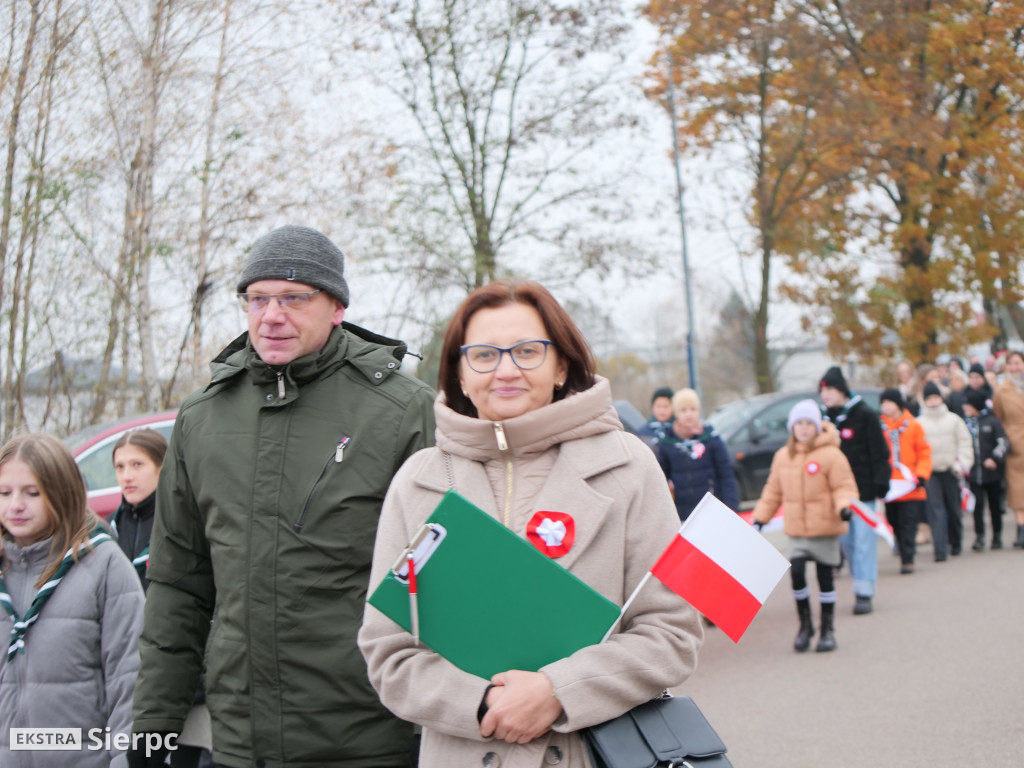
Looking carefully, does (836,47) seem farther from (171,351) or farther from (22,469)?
(22,469)

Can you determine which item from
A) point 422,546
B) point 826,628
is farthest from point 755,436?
point 422,546

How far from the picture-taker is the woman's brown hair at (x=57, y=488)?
381cm

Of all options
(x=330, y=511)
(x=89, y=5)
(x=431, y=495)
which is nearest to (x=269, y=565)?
(x=330, y=511)

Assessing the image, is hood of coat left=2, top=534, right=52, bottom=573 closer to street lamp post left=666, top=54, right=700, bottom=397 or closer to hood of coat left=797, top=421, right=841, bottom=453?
hood of coat left=797, top=421, right=841, bottom=453

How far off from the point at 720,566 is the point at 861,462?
24.4ft

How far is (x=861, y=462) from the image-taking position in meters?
9.32

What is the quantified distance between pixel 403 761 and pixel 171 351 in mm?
11584

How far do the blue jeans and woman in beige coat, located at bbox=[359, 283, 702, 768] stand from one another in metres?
7.10

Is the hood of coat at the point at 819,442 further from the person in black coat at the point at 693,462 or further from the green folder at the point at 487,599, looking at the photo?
the green folder at the point at 487,599

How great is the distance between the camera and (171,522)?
120 inches

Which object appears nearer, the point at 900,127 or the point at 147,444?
the point at 147,444

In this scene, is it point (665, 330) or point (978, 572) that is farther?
point (665, 330)

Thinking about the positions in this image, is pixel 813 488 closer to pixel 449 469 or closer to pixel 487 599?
pixel 449 469

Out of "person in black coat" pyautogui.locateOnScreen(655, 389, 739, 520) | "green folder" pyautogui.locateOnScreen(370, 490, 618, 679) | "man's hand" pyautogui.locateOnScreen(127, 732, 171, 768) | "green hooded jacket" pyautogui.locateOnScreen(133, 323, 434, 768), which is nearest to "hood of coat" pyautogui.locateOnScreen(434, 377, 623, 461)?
"green folder" pyautogui.locateOnScreen(370, 490, 618, 679)
